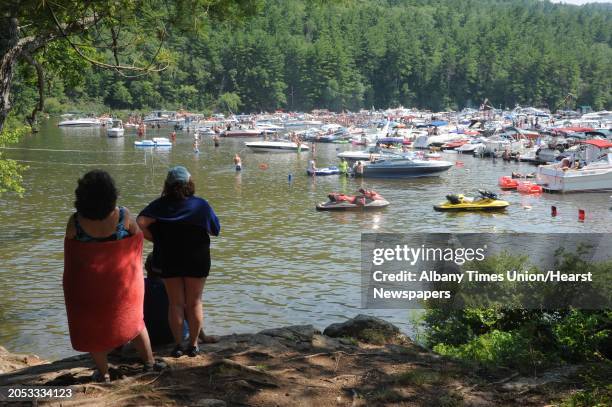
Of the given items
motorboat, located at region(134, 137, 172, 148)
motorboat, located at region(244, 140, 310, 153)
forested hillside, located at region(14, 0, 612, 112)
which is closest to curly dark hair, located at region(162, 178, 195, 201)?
motorboat, located at region(244, 140, 310, 153)

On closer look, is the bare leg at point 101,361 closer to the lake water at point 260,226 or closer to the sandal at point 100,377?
the sandal at point 100,377

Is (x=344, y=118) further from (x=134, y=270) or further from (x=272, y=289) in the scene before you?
(x=134, y=270)

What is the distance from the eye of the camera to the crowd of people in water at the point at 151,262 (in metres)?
5.51

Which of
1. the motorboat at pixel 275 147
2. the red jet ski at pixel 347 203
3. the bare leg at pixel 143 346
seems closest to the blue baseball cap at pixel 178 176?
the bare leg at pixel 143 346

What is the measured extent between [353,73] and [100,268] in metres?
155

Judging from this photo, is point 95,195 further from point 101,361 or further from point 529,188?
point 529,188

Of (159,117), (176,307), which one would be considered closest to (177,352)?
(176,307)

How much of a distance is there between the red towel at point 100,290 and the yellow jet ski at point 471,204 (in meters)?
25.7

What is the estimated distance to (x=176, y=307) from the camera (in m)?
6.50

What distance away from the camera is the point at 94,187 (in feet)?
17.8

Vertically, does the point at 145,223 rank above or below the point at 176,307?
above

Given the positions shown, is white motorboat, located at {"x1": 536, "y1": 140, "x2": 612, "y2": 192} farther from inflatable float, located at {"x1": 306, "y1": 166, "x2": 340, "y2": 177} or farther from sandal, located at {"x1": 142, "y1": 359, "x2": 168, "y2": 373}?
sandal, located at {"x1": 142, "y1": 359, "x2": 168, "y2": 373}

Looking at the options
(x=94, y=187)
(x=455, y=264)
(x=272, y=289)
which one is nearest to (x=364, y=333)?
(x=455, y=264)

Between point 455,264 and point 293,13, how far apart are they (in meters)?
188
